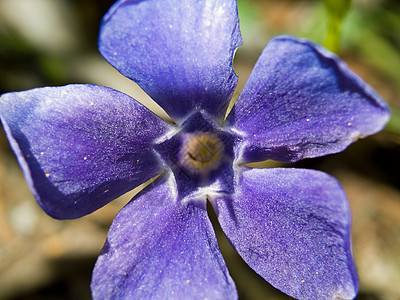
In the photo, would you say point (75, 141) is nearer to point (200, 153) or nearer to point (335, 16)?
point (200, 153)

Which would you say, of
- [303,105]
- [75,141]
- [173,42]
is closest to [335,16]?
[303,105]

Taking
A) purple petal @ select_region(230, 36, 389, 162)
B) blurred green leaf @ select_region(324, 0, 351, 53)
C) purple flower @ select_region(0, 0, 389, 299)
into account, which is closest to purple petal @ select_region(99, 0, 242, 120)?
purple flower @ select_region(0, 0, 389, 299)

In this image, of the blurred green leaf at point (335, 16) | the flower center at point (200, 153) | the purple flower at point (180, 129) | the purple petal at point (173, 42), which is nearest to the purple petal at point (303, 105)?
the purple flower at point (180, 129)

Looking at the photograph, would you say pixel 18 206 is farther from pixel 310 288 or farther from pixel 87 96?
pixel 310 288

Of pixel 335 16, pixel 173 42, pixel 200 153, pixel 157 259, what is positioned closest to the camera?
pixel 173 42

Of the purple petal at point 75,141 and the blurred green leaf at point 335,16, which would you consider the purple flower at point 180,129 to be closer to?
the purple petal at point 75,141

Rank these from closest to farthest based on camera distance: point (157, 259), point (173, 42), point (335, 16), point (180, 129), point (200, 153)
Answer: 1. point (173, 42)
2. point (157, 259)
3. point (180, 129)
4. point (200, 153)
5. point (335, 16)
